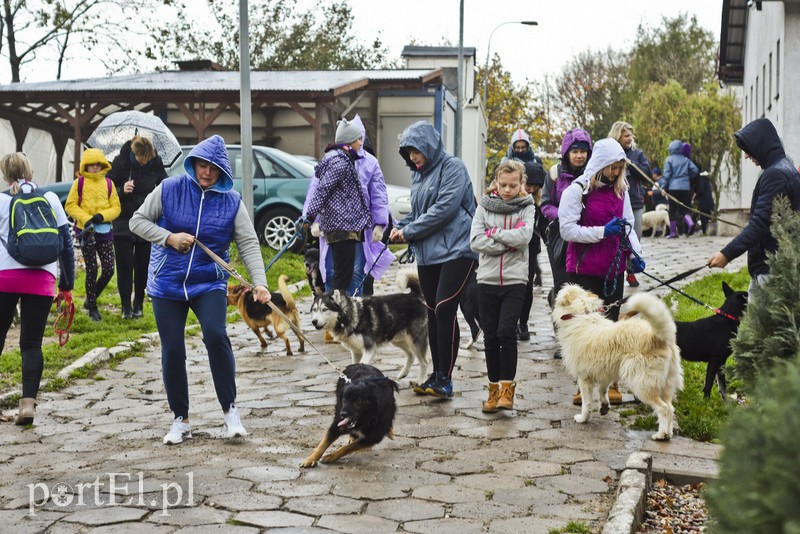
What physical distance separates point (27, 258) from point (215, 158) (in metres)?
1.70

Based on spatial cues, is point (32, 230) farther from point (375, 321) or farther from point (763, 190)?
point (763, 190)

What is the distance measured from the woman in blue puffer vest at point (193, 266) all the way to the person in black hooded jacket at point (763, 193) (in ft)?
10.6

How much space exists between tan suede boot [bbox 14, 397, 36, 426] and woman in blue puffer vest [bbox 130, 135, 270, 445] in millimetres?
1315

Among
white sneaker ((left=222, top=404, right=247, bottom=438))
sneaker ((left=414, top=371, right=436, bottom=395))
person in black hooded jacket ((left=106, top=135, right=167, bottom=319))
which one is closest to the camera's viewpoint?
white sneaker ((left=222, top=404, right=247, bottom=438))

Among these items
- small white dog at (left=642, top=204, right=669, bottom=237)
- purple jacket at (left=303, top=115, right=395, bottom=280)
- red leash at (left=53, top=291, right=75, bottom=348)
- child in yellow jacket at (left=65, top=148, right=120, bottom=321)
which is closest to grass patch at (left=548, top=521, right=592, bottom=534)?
purple jacket at (left=303, top=115, right=395, bottom=280)

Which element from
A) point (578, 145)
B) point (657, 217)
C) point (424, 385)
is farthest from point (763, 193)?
point (657, 217)

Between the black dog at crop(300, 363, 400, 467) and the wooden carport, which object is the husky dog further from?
the wooden carport

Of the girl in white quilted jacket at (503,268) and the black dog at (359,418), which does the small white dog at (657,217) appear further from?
the black dog at (359,418)

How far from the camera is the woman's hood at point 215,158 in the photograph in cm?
640

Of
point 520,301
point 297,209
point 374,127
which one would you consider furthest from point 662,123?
point 520,301

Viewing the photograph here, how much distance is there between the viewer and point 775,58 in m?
21.0

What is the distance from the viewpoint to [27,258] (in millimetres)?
7020

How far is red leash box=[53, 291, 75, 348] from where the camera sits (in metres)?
9.20

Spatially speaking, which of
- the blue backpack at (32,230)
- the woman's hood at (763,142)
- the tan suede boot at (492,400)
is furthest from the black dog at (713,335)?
the blue backpack at (32,230)
